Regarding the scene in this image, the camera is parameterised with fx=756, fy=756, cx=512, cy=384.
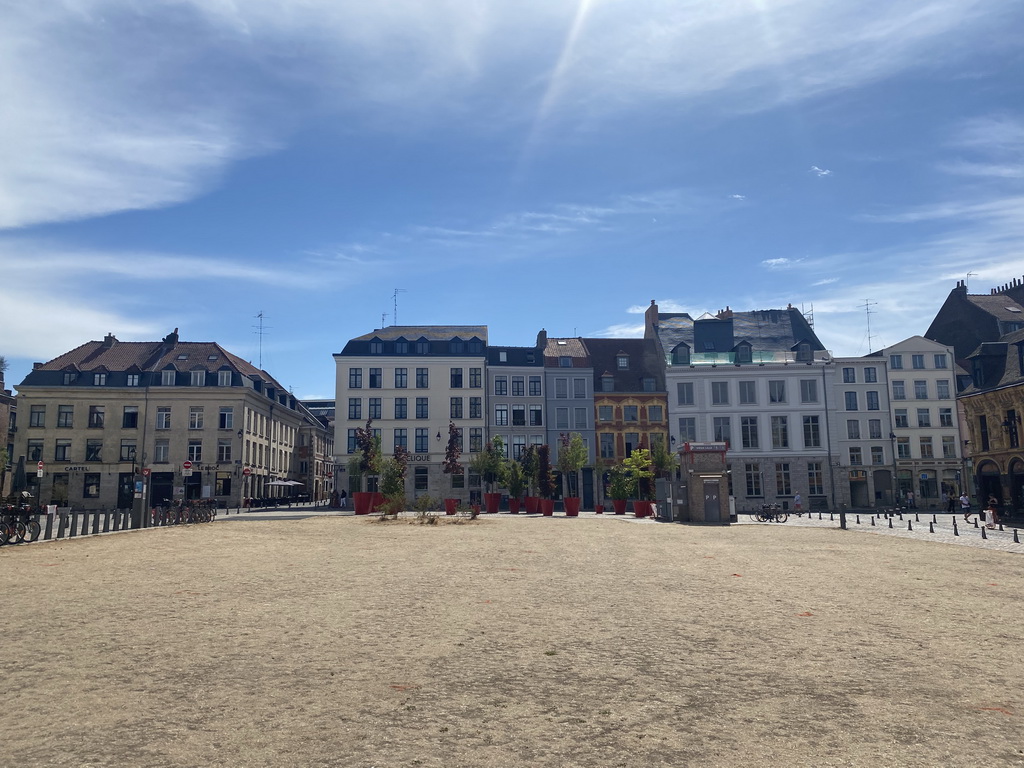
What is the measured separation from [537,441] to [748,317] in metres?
22.3

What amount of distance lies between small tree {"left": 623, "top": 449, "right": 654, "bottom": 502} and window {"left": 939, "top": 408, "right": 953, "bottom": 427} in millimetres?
28481

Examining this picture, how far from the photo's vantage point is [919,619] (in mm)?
10711

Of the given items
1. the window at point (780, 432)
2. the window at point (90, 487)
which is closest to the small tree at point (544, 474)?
the window at point (780, 432)

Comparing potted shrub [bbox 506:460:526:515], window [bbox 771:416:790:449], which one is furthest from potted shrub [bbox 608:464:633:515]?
window [bbox 771:416:790:449]

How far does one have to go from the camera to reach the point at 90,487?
59438 millimetres

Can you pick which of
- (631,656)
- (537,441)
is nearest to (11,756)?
(631,656)

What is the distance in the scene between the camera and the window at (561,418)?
206 feet

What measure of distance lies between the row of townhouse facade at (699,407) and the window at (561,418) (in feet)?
0.27

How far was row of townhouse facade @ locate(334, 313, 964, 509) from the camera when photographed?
196 ft

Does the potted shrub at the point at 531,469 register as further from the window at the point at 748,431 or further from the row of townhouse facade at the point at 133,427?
the row of townhouse facade at the point at 133,427

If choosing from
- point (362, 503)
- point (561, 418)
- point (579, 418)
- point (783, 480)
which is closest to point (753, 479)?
point (783, 480)

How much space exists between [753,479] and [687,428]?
6448 millimetres

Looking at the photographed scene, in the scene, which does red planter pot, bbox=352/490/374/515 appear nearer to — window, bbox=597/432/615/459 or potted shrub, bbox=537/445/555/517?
potted shrub, bbox=537/445/555/517

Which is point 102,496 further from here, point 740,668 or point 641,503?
point 740,668
